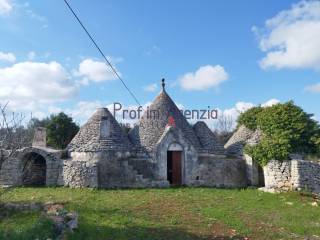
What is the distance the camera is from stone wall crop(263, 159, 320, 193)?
650 inches

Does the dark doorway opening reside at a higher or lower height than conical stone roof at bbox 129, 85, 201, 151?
lower

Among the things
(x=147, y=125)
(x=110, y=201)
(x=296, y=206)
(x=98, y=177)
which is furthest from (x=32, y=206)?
(x=147, y=125)

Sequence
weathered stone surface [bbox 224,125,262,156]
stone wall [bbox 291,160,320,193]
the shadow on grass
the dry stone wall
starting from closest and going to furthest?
the shadow on grass
stone wall [bbox 291,160,320,193]
the dry stone wall
weathered stone surface [bbox 224,125,262,156]

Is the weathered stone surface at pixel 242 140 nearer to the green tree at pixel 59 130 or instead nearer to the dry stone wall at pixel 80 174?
the dry stone wall at pixel 80 174

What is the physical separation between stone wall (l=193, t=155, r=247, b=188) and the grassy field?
10.3ft

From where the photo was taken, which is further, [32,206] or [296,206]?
[296,206]

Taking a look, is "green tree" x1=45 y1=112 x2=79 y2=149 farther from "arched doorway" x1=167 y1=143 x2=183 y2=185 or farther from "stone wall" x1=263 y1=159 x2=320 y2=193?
"stone wall" x1=263 y1=159 x2=320 y2=193

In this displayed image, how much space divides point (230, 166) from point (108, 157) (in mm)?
6719

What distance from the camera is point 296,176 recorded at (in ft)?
54.4

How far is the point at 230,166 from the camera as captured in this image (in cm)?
2038

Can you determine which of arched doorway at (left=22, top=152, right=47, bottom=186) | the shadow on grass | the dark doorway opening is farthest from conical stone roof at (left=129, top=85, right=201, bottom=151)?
the shadow on grass

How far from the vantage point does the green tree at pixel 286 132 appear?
61.6 feet

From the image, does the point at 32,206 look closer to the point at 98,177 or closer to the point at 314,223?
the point at 98,177

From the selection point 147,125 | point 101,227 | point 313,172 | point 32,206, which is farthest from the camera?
point 147,125
